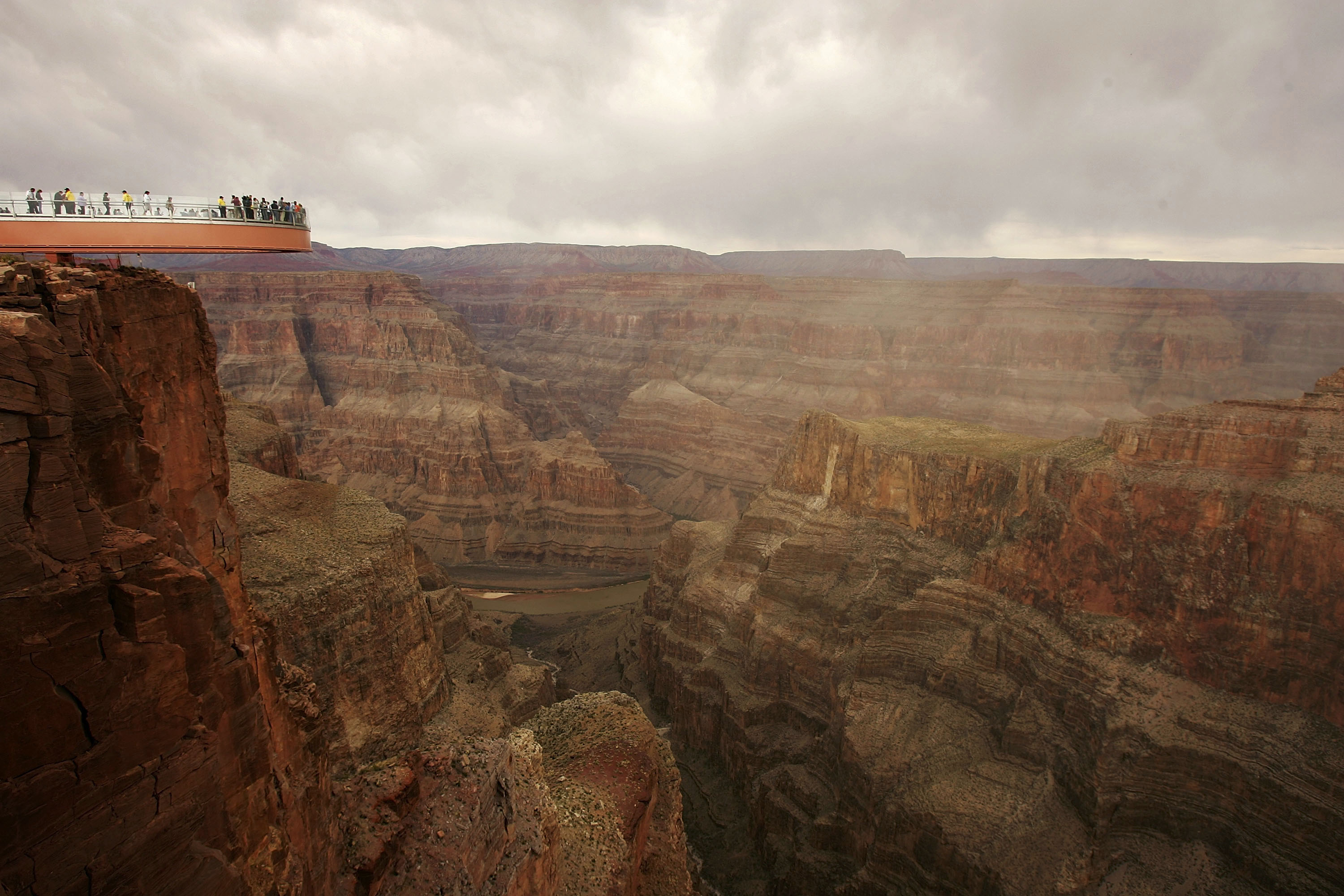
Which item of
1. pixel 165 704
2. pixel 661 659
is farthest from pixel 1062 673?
pixel 165 704

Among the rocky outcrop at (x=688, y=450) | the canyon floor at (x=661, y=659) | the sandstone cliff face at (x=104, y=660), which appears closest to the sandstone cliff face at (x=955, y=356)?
the rocky outcrop at (x=688, y=450)

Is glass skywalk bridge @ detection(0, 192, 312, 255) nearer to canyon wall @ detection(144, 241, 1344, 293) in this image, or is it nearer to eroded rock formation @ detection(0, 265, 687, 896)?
eroded rock formation @ detection(0, 265, 687, 896)

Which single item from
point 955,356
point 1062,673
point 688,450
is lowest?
point 688,450

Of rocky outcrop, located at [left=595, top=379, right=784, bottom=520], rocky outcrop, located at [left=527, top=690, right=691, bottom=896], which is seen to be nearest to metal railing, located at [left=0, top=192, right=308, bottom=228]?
rocky outcrop, located at [left=527, top=690, right=691, bottom=896]

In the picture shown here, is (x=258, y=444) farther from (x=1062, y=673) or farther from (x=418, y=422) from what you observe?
(x=418, y=422)

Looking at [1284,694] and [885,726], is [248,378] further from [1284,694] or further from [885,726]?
[1284,694]
